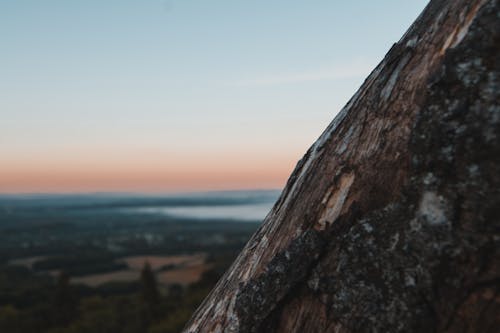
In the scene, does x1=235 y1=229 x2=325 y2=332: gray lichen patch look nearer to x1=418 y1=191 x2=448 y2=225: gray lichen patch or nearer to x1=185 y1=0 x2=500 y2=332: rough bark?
x1=185 y1=0 x2=500 y2=332: rough bark

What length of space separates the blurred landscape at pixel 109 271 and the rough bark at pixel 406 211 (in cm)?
113

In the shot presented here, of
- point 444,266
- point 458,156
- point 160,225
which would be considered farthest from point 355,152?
point 160,225

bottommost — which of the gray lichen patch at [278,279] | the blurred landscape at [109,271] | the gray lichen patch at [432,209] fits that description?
the blurred landscape at [109,271]

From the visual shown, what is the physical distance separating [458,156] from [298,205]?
86 cm

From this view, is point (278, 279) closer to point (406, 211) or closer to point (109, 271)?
point (406, 211)

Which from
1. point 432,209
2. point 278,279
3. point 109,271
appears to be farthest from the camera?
point 109,271

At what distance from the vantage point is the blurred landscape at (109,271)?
45656 mm

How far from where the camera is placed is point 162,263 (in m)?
93.7

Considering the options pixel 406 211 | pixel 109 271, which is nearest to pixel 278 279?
pixel 406 211

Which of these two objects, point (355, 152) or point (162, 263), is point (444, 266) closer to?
point (355, 152)

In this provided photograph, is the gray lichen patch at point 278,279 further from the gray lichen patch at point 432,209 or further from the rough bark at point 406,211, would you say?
the gray lichen patch at point 432,209

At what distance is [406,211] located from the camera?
187 centimetres

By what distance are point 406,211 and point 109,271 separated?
9090 centimetres

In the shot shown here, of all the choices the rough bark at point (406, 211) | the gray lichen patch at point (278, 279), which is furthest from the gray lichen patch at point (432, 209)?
the gray lichen patch at point (278, 279)
